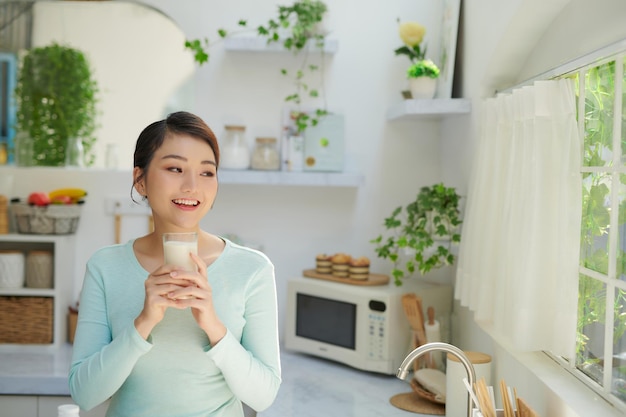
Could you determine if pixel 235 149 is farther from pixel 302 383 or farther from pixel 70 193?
pixel 302 383

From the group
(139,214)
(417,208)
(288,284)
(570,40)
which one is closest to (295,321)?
(288,284)

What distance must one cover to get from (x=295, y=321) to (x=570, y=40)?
1.72m

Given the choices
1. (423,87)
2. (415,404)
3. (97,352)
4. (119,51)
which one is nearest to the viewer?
(97,352)

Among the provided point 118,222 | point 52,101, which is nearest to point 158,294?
point 118,222

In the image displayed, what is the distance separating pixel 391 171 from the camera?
12.3 ft

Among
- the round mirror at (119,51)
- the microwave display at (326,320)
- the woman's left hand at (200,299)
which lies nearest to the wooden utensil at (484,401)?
the woman's left hand at (200,299)

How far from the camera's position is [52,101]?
396cm

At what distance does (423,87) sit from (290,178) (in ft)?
2.24

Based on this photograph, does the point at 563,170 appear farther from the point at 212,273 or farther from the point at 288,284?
the point at 288,284

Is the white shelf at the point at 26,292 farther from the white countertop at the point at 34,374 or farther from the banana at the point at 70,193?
the banana at the point at 70,193

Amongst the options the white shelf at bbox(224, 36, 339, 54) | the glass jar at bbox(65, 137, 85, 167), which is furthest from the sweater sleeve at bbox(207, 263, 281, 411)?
the glass jar at bbox(65, 137, 85, 167)

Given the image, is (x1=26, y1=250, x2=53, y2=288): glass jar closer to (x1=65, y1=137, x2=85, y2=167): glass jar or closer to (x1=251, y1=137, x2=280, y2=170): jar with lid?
(x1=65, y1=137, x2=85, y2=167): glass jar

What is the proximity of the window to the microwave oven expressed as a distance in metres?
1.08

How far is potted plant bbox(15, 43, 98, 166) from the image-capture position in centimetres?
396
